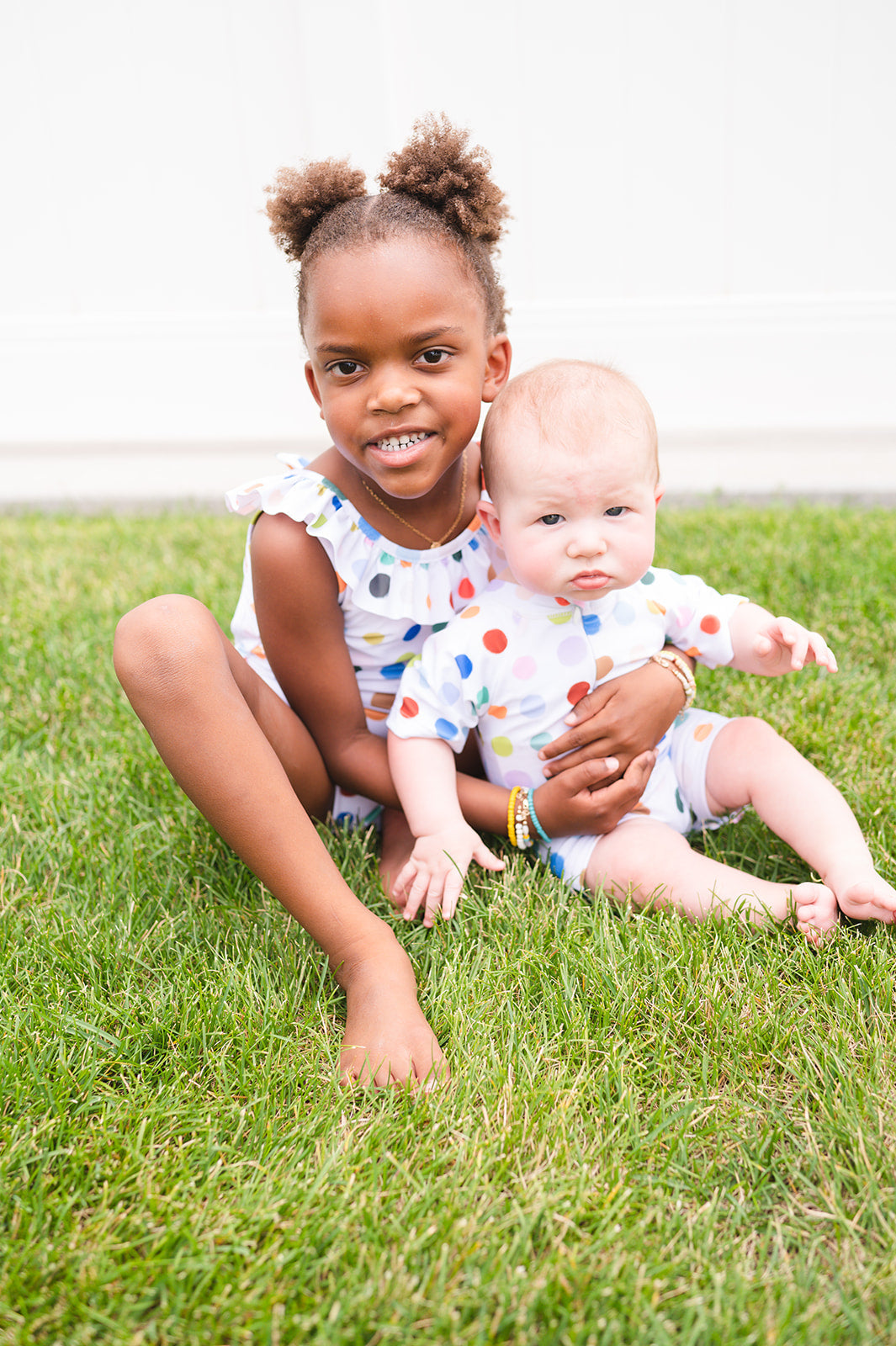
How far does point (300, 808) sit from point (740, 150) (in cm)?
344

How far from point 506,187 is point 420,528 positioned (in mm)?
2774

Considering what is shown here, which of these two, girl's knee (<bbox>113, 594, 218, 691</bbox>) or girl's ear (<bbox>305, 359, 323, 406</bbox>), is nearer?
girl's knee (<bbox>113, 594, 218, 691</bbox>)

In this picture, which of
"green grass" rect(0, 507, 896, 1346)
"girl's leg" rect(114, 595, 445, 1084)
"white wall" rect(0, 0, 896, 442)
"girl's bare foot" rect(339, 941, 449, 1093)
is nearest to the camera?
"green grass" rect(0, 507, 896, 1346)

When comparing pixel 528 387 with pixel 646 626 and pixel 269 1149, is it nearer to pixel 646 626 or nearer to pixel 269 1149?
A: pixel 646 626

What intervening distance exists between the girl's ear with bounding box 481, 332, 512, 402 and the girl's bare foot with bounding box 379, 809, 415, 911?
2.53 ft

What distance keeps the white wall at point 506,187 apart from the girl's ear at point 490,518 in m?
2.54

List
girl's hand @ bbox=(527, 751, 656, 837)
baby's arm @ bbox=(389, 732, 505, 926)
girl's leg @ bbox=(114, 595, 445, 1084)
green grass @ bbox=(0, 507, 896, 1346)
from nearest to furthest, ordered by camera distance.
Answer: green grass @ bbox=(0, 507, 896, 1346), girl's leg @ bbox=(114, 595, 445, 1084), baby's arm @ bbox=(389, 732, 505, 926), girl's hand @ bbox=(527, 751, 656, 837)

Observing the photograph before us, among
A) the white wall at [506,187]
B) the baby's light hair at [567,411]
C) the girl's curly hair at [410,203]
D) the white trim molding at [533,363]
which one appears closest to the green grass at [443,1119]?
the baby's light hair at [567,411]

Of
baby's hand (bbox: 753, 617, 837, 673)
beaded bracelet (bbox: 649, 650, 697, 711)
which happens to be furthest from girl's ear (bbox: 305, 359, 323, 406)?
baby's hand (bbox: 753, 617, 837, 673)

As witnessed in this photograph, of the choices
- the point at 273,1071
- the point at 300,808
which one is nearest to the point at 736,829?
the point at 300,808

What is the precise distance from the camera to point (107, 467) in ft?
14.5

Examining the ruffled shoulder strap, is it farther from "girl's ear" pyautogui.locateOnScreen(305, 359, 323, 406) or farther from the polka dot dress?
"girl's ear" pyautogui.locateOnScreen(305, 359, 323, 406)

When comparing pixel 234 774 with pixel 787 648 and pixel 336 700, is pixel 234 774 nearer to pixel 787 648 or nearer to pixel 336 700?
pixel 336 700

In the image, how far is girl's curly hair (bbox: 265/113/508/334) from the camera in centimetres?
162
